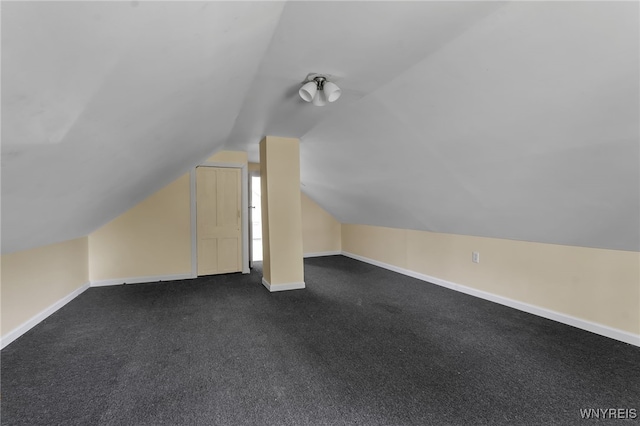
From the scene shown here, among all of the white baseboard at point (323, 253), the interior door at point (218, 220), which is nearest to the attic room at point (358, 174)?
the interior door at point (218, 220)

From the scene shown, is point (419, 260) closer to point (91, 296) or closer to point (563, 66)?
point (563, 66)

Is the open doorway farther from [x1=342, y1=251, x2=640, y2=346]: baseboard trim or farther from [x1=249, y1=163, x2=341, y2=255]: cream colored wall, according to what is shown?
[x1=342, y1=251, x2=640, y2=346]: baseboard trim

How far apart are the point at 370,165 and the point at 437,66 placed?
1.73 meters

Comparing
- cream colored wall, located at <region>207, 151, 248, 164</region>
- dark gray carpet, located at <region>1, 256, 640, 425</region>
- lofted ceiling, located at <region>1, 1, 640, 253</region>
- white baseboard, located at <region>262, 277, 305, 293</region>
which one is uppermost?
cream colored wall, located at <region>207, 151, 248, 164</region>

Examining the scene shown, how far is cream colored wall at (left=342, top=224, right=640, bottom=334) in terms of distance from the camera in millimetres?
2414

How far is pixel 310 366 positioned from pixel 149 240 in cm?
362

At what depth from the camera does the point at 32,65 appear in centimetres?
89

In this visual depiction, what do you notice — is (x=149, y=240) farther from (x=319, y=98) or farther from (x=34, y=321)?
(x=319, y=98)

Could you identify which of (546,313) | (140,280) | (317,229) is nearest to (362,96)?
(546,313)

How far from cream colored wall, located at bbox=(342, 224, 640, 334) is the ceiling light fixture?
2580mm

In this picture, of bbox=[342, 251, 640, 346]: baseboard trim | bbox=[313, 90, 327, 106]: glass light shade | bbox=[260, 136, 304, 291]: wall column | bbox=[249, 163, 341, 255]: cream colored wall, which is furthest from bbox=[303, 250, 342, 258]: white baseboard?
bbox=[313, 90, 327, 106]: glass light shade

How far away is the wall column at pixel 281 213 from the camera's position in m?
3.86

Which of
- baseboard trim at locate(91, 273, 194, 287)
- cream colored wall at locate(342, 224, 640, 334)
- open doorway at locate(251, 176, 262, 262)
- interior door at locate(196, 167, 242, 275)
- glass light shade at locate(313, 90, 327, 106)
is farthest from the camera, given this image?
open doorway at locate(251, 176, 262, 262)

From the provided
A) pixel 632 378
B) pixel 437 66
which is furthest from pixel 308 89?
pixel 632 378
